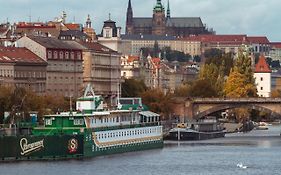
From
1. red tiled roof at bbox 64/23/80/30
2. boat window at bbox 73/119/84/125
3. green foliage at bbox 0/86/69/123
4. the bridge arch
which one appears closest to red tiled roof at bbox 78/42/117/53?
the bridge arch

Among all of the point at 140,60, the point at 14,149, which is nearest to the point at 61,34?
the point at 140,60

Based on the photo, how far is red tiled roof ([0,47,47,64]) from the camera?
11312 centimetres

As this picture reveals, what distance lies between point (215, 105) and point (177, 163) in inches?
2027

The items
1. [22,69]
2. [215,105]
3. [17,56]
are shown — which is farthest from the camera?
[215,105]

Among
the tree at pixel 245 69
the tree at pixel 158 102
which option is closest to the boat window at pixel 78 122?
the tree at pixel 158 102

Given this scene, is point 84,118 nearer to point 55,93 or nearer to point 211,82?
point 55,93

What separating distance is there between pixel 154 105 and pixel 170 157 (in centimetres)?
4026

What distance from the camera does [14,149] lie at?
253 feet

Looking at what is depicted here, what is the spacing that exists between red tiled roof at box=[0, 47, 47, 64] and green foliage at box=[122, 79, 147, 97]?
15.3m

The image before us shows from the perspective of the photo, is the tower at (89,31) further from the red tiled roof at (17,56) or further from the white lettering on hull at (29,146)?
the white lettering on hull at (29,146)

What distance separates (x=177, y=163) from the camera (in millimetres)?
79875

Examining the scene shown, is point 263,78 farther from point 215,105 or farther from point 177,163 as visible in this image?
point 177,163

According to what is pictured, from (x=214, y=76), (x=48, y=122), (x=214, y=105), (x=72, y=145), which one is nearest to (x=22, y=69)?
(x=214, y=105)

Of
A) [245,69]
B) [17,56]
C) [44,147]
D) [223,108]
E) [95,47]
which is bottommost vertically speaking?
[44,147]
